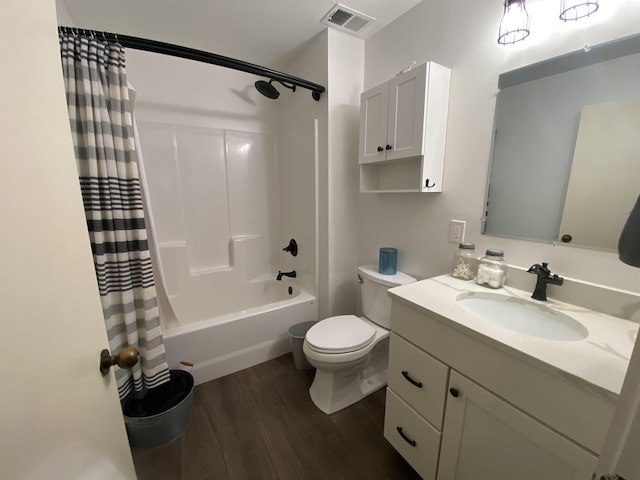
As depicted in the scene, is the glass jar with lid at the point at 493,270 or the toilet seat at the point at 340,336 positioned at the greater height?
the glass jar with lid at the point at 493,270

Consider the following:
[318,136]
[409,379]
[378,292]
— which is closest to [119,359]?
[409,379]

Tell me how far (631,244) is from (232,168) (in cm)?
241

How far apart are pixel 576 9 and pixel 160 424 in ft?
8.02

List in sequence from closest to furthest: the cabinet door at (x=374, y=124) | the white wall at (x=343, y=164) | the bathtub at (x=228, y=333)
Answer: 1. the cabinet door at (x=374, y=124)
2. the bathtub at (x=228, y=333)
3. the white wall at (x=343, y=164)

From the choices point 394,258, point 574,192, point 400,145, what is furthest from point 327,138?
point 574,192

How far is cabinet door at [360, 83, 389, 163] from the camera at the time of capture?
148cm

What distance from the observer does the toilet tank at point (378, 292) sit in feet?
5.15

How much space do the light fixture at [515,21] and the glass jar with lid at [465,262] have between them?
0.88 meters

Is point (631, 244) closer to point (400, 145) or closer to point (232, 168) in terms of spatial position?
point (400, 145)

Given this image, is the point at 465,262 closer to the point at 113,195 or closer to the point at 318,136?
the point at 318,136

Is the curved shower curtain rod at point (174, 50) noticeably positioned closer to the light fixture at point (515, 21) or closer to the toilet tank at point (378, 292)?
the light fixture at point (515, 21)

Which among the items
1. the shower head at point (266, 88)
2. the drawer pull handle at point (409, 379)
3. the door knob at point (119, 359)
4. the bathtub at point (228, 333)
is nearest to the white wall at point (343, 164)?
the bathtub at point (228, 333)

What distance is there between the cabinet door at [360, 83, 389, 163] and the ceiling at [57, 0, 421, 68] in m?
0.49

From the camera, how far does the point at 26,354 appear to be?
393 millimetres
